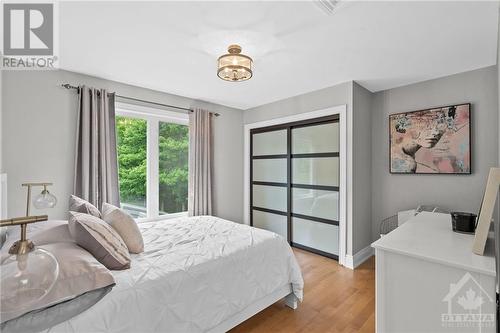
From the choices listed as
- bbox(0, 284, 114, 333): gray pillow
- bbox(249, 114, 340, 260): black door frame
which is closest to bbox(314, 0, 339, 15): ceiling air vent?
bbox(249, 114, 340, 260): black door frame

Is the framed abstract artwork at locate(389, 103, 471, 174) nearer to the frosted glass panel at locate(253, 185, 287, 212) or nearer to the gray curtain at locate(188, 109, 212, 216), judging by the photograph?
the frosted glass panel at locate(253, 185, 287, 212)

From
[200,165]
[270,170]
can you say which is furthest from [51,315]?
[270,170]

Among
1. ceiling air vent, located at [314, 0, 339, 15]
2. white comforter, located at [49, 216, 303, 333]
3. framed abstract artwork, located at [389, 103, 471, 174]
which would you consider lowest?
white comforter, located at [49, 216, 303, 333]

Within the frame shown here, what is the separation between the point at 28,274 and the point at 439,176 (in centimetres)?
382

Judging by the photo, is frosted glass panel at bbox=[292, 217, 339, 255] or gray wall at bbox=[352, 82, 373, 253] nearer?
gray wall at bbox=[352, 82, 373, 253]

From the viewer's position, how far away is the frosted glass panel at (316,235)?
3432 mm

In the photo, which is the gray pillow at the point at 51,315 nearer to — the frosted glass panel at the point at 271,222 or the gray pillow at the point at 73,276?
the gray pillow at the point at 73,276

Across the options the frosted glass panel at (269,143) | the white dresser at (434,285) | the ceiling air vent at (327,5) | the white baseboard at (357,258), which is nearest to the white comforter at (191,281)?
the white dresser at (434,285)

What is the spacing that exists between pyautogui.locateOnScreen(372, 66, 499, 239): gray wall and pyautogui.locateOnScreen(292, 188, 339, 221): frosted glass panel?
2.23ft

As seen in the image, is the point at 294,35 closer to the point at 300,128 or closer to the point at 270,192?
the point at 300,128

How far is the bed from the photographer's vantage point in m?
1.31

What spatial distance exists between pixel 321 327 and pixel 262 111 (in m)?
3.39

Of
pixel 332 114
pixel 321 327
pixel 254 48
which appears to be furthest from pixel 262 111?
pixel 321 327

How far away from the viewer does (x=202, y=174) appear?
390cm
